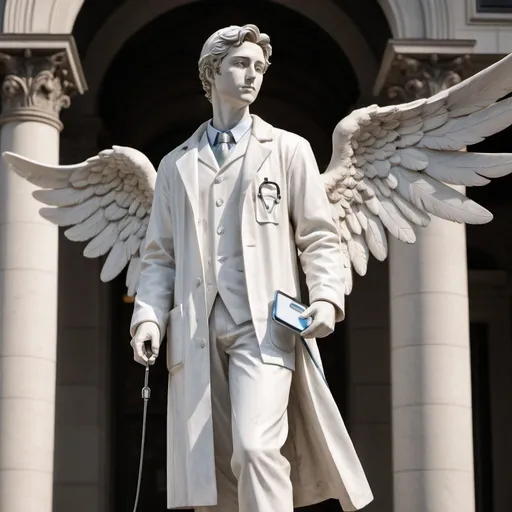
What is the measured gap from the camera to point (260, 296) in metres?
9.19

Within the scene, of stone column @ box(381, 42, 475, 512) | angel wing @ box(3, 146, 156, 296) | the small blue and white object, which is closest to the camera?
the small blue and white object

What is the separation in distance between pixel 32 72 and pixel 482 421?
Answer: 12022 millimetres

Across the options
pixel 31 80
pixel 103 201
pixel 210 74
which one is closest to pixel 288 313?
pixel 210 74

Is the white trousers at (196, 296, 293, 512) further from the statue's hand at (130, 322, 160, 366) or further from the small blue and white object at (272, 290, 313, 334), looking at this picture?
the statue's hand at (130, 322, 160, 366)

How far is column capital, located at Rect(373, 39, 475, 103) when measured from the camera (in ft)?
68.8

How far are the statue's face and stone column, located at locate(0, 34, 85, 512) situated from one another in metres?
11.0

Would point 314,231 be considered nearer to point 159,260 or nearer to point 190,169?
point 190,169

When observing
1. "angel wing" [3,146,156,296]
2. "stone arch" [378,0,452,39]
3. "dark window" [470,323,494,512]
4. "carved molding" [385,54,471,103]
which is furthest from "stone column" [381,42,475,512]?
"angel wing" [3,146,156,296]

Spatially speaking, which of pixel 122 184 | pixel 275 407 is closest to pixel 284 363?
pixel 275 407

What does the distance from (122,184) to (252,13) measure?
53.9 ft

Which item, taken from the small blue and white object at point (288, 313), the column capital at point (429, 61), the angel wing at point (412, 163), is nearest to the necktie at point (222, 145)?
the angel wing at point (412, 163)

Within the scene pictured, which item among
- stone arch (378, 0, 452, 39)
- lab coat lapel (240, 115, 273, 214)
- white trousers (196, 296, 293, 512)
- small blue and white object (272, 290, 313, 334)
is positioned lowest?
white trousers (196, 296, 293, 512)

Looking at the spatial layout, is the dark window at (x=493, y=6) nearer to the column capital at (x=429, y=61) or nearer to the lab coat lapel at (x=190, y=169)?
the column capital at (x=429, y=61)

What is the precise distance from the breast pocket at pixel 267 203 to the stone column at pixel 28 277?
11027 mm
